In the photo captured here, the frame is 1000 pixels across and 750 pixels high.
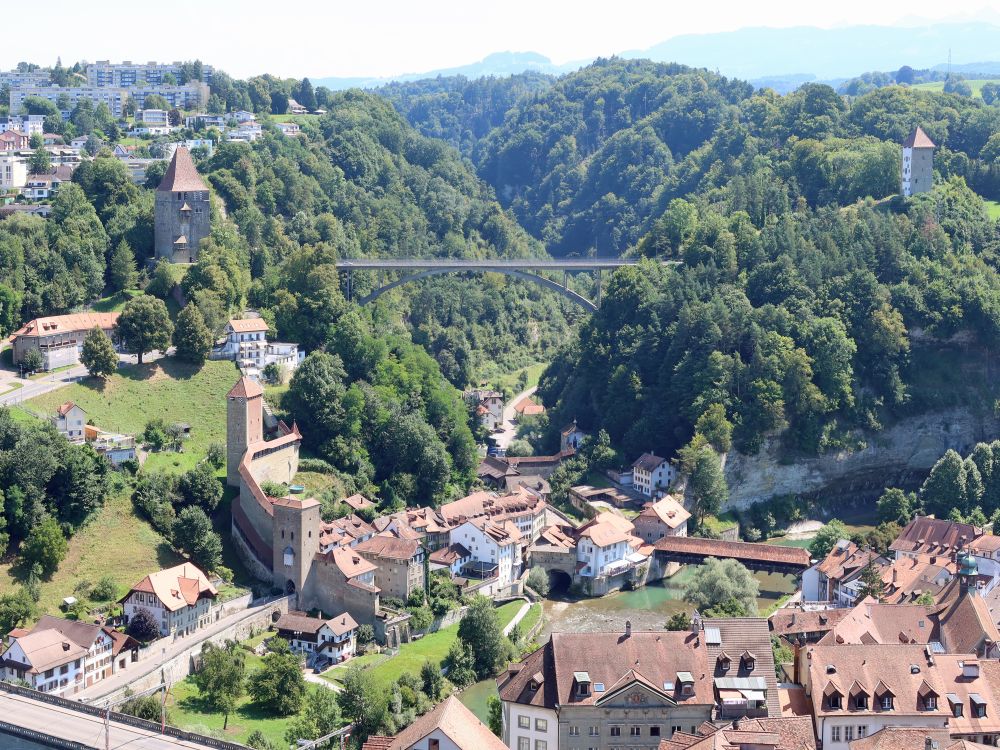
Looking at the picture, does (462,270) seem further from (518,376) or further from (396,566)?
(396,566)

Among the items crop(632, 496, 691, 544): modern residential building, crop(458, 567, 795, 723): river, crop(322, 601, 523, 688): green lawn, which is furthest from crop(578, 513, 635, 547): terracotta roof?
crop(322, 601, 523, 688): green lawn

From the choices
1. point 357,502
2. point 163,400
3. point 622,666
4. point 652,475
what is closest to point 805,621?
point 622,666

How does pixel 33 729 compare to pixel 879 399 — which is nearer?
pixel 33 729

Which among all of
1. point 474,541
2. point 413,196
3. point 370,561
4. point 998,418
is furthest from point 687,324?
point 413,196

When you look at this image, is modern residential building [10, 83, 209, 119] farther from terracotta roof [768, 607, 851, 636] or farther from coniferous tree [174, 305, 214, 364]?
terracotta roof [768, 607, 851, 636]

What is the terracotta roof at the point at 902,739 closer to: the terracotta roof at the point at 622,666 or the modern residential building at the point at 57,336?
the terracotta roof at the point at 622,666

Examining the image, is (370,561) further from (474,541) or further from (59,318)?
(59,318)

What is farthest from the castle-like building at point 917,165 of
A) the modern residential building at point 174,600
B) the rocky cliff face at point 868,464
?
the modern residential building at point 174,600
